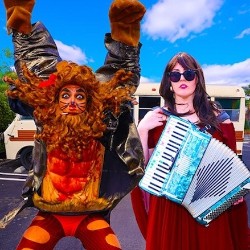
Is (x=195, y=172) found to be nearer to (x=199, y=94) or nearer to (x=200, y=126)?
(x=200, y=126)

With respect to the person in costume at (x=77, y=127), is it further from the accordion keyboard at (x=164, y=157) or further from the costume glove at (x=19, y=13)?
the accordion keyboard at (x=164, y=157)

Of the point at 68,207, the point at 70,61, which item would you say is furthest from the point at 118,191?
the point at 70,61

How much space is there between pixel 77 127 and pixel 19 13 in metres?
0.69

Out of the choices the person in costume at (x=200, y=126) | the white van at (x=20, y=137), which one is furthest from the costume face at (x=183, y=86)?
the white van at (x=20, y=137)

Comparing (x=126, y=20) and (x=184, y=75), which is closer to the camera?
(x=126, y=20)

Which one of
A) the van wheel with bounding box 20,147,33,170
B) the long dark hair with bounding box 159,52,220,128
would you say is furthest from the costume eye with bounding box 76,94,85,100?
the van wheel with bounding box 20,147,33,170

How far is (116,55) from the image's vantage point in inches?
77.2

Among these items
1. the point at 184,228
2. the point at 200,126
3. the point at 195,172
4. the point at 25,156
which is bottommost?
the point at 25,156

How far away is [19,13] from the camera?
182cm

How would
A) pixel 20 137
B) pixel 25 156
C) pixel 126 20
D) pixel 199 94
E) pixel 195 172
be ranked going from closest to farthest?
pixel 126 20, pixel 195 172, pixel 199 94, pixel 20 137, pixel 25 156

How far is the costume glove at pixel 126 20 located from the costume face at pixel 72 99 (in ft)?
1.20

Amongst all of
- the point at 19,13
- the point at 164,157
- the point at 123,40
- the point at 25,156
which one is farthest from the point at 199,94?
the point at 25,156

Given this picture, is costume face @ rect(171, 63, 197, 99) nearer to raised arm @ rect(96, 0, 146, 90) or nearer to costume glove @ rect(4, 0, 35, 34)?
raised arm @ rect(96, 0, 146, 90)

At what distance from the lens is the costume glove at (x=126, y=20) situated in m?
1.75
